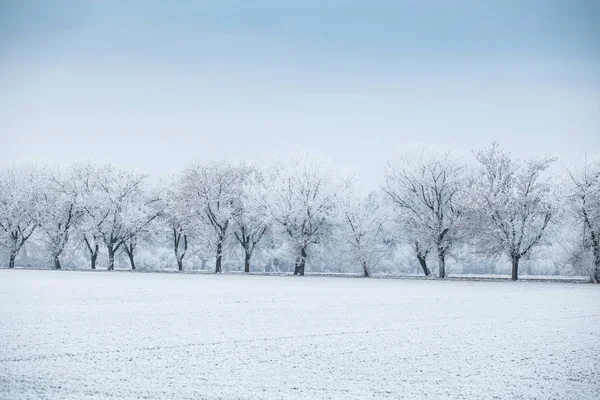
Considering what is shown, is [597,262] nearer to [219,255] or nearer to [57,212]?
[219,255]

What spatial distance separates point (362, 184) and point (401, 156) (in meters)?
7.36

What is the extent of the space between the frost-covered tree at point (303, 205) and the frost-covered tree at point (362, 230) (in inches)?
71.2

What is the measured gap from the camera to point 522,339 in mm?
14625

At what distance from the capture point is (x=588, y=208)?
2076 inches

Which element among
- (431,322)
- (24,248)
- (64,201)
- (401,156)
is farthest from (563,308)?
(24,248)

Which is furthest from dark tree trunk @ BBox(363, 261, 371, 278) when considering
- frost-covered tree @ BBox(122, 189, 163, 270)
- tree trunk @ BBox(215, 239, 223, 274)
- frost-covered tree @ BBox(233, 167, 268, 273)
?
frost-covered tree @ BBox(122, 189, 163, 270)

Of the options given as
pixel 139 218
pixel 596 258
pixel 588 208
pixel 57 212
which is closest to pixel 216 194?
pixel 139 218

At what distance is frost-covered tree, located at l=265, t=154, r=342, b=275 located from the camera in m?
68.2

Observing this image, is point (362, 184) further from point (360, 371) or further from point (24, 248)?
point (360, 371)

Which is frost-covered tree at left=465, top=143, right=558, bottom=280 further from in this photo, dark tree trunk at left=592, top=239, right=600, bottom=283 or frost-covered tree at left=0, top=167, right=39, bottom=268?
frost-covered tree at left=0, top=167, right=39, bottom=268

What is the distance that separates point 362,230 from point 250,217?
1563 cm

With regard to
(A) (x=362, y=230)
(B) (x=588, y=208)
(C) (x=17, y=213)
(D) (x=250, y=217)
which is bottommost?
(A) (x=362, y=230)

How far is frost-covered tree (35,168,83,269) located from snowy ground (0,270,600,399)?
60682mm

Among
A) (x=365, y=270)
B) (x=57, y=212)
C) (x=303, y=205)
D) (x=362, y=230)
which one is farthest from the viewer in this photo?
(x=57, y=212)
